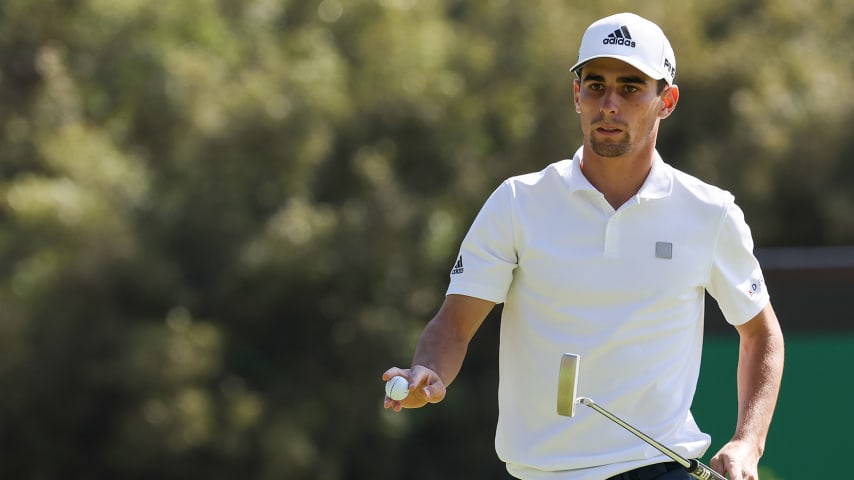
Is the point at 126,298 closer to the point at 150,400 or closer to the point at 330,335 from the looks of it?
the point at 150,400

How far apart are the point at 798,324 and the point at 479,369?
3.76 meters

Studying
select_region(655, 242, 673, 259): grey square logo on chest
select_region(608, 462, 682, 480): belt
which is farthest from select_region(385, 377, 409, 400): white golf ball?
select_region(655, 242, 673, 259): grey square logo on chest

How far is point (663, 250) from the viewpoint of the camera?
274 cm

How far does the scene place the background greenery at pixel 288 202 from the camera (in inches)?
398

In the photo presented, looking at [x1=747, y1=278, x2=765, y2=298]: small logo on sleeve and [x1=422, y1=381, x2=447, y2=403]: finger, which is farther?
[x1=747, y1=278, x2=765, y2=298]: small logo on sleeve

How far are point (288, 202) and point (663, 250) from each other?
25.5 feet

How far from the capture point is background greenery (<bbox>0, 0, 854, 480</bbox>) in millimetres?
10109

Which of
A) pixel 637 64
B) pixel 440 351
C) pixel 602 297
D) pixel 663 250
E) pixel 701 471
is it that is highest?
pixel 637 64

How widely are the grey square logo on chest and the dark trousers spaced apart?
16.3 inches

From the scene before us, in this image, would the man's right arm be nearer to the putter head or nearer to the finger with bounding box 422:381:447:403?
the finger with bounding box 422:381:447:403

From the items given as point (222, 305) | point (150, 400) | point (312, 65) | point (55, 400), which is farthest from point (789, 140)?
point (55, 400)

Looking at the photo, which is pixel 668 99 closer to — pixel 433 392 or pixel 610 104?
pixel 610 104

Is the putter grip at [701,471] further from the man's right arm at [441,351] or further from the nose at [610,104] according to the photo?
the nose at [610,104]

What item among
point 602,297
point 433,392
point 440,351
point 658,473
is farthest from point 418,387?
point 658,473
